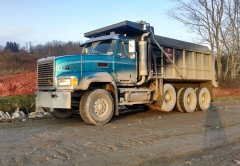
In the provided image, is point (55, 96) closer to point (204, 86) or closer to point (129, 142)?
point (129, 142)

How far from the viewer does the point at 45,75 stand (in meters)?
8.70

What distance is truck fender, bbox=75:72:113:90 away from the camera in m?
7.95

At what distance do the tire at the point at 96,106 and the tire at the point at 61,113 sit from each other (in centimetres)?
175

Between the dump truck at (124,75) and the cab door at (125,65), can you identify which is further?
the cab door at (125,65)

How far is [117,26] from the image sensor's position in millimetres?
9883

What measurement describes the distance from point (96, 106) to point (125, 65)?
2.08 metres

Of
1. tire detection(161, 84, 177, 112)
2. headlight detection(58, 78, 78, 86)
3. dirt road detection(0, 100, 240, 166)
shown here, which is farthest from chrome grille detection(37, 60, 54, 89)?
tire detection(161, 84, 177, 112)

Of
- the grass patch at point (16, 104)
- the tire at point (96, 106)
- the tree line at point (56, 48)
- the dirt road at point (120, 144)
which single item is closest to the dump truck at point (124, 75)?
the tire at point (96, 106)

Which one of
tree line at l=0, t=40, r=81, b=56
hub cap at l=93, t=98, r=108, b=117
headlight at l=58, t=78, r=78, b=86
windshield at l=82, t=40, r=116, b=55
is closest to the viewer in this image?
headlight at l=58, t=78, r=78, b=86

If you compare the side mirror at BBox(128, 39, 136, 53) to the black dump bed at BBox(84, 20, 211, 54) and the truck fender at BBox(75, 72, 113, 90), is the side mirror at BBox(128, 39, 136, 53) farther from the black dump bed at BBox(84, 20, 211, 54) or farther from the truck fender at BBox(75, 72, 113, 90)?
the truck fender at BBox(75, 72, 113, 90)

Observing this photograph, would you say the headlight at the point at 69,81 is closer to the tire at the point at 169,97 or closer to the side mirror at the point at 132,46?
the side mirror at the point at 132,46

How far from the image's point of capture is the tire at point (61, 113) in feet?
31.4

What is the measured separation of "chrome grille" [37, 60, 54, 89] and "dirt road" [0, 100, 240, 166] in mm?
1333

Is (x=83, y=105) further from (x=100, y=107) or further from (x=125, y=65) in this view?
(x=125, y=65)
